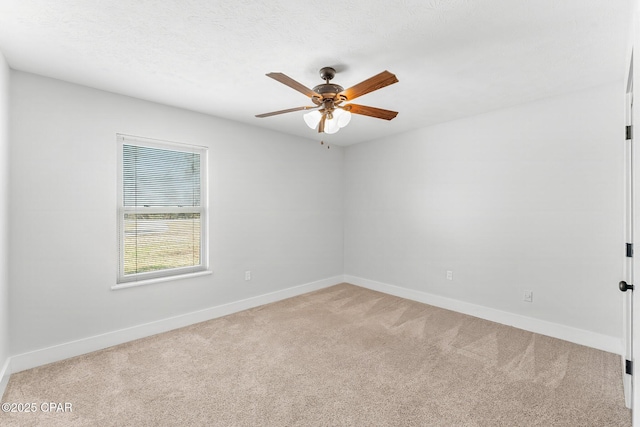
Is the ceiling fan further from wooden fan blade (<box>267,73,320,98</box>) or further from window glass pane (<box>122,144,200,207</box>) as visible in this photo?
window glass pane (<box>122,144,200,207</box>)

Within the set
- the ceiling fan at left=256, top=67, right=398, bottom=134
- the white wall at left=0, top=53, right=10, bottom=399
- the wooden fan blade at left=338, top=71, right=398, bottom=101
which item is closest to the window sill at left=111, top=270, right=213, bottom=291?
the white wall at left=0, top=53, right=10, bottom=399

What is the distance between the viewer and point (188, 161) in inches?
142

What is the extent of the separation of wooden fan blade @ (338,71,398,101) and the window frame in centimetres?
214

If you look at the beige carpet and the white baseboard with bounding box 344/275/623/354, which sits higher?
the white baseboard with bounding box 344/275/623/354

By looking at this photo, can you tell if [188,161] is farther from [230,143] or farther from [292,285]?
[292,285]

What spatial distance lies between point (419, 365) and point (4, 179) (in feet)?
11.8

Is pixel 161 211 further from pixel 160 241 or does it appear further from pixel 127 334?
pixel 127 334

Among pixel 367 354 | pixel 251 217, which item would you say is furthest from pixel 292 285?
pixel 367 354

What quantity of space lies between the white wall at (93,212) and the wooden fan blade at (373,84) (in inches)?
83.4

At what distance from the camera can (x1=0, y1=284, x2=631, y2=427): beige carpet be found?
195 centimetres

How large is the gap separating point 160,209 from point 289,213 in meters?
1.78

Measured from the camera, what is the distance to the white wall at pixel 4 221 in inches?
88.2

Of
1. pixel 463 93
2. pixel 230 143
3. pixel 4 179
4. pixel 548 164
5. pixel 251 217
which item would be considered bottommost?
pixel 251 217

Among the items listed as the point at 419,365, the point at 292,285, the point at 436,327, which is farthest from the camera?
the point at 292,285
